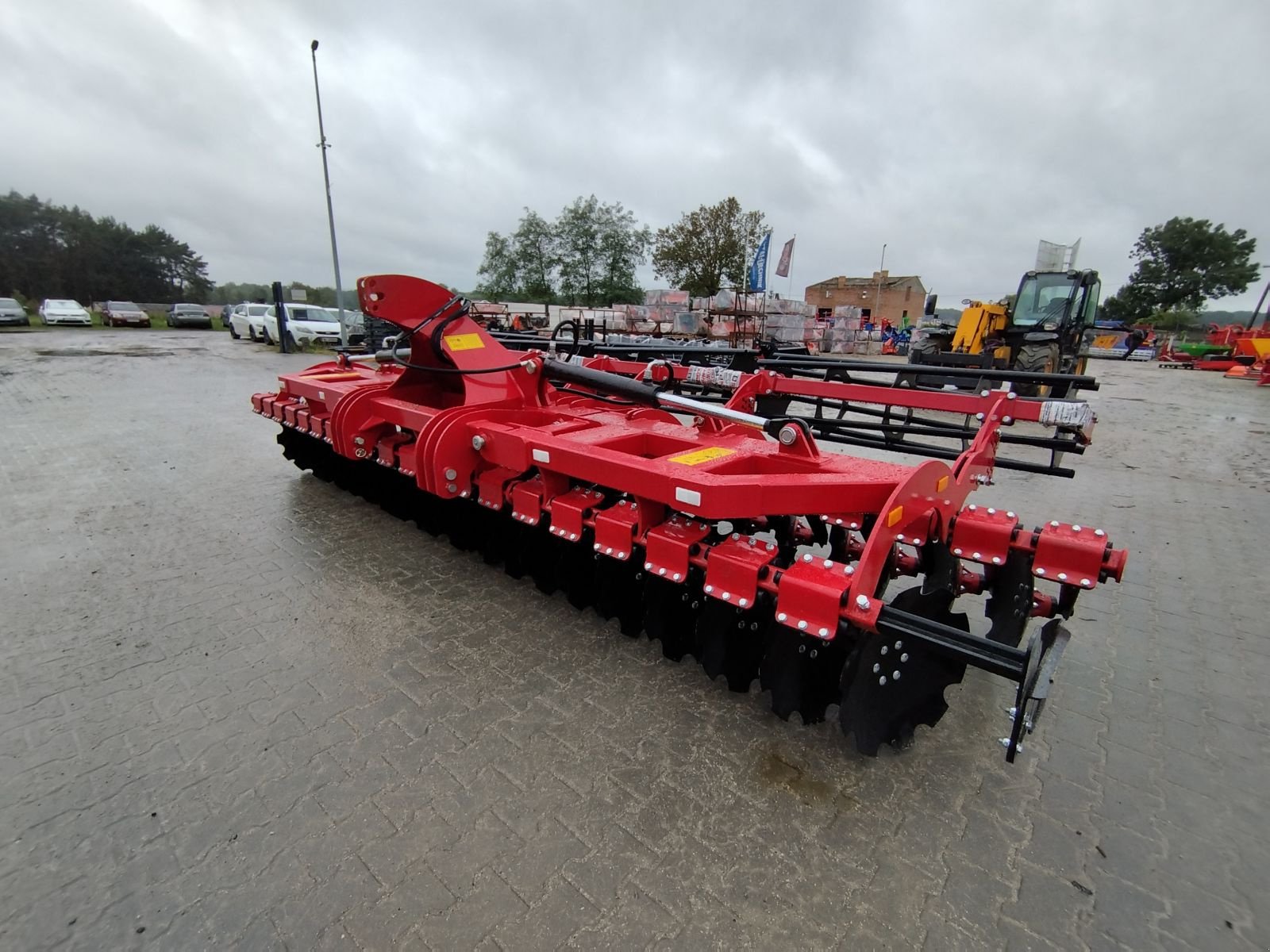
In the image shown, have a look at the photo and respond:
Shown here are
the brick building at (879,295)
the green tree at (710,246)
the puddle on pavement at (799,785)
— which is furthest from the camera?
the brick building at (879,295)

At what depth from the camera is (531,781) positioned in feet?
6.83

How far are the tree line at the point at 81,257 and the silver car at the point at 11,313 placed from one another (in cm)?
2874

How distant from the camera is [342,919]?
1604 mm

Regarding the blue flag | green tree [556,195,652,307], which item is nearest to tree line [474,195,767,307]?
green tree [556,195,652,307]

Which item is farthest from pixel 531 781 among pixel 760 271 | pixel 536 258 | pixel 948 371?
pixel 536 258

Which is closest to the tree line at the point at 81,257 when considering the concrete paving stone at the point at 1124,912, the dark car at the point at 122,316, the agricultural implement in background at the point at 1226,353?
the dark car at the point at 122,316

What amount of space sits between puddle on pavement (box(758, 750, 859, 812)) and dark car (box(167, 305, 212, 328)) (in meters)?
38.4

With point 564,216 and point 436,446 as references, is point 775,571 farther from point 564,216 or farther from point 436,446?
point 564,216

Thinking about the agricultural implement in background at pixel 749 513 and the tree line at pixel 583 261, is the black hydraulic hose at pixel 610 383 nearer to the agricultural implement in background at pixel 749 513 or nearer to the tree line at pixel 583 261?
the agricultural implement in background at pixel 749 513

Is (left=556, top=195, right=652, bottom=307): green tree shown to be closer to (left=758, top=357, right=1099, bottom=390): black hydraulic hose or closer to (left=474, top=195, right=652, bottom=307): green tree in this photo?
(left=474, top=195, right=652, bottom=307): green tree

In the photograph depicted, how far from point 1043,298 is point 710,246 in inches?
1388

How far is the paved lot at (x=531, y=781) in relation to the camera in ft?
5.38

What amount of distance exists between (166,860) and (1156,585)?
5192 mm

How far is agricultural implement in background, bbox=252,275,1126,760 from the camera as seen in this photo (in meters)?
2.08
